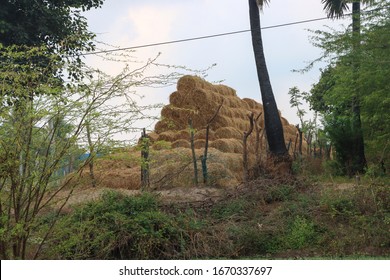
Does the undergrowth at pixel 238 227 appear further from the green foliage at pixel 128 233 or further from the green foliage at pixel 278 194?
the green foliage at pixel 278 194

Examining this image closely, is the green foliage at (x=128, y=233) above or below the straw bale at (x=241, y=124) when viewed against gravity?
below

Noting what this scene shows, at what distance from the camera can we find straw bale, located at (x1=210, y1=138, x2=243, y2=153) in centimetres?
2119

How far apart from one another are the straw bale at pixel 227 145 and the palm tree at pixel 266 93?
3.48 metres

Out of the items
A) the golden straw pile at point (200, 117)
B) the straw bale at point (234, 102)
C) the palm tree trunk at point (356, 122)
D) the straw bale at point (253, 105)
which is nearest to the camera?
the palm tree trunk at point (356, 122)

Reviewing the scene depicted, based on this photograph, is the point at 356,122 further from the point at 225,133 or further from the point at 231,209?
the point at 231,209

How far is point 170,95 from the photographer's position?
→ 23.8m

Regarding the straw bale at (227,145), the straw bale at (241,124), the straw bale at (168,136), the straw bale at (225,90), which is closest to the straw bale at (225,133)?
the straw bale at (227,145)

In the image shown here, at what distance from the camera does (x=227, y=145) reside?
21.2m

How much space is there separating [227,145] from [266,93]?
3.88 m

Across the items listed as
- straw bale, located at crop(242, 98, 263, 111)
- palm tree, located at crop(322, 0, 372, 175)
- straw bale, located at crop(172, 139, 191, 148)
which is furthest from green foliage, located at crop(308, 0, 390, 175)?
straw bale, located at crop(242, 98, 263, 111)

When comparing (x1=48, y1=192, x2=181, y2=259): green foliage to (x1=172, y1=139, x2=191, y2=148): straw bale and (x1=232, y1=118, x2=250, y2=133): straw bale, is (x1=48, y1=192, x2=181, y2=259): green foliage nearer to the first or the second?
(x1=172, y1=139, x2=191, y2=148): straw bale

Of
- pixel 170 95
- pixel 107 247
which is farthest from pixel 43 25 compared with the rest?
pixel 107 247

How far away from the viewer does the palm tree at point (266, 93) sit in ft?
57.2

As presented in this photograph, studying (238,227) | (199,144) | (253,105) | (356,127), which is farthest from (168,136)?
(238,227)
